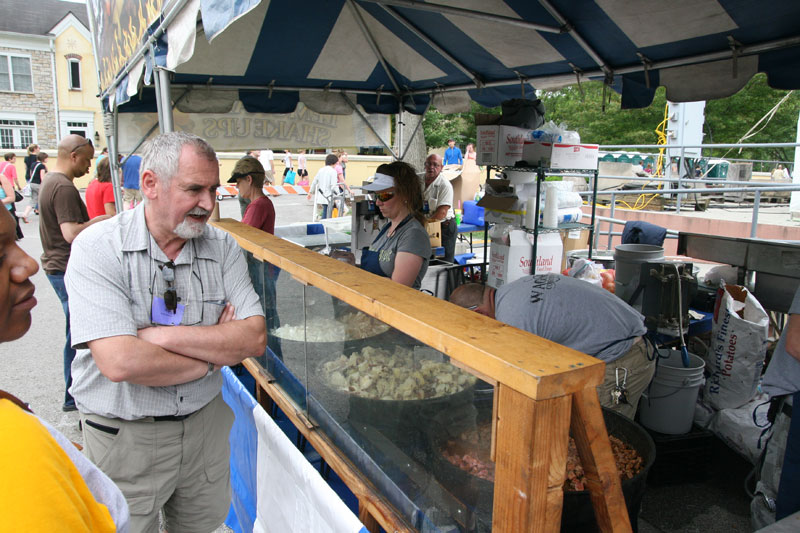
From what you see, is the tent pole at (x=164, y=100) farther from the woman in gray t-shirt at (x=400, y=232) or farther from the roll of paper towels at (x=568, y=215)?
the roll of paper towels at (x=568, y=215)

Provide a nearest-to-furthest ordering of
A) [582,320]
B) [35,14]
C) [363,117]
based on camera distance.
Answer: [582,320], [363,117], [35,14]

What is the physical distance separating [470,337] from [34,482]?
816 mm

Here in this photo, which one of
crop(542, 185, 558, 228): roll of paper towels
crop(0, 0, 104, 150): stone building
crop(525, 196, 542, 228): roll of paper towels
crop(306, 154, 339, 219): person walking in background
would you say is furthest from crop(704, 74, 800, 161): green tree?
crop(0, 0, 104, 150): stone building

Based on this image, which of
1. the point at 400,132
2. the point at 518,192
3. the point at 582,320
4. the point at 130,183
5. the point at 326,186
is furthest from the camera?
the point at 326,186

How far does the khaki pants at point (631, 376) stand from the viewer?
2570 millimetres

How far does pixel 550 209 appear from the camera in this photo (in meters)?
5.11

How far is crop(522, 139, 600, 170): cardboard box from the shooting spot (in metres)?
4.91

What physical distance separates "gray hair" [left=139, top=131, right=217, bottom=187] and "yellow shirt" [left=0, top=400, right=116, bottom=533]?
1188 millimetres

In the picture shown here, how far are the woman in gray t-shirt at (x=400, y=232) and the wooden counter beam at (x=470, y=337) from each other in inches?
47.6

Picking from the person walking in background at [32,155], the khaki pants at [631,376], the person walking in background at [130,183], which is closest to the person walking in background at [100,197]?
the person walking in background at [130,183]

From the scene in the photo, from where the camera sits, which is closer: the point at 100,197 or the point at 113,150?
the point at 100,197

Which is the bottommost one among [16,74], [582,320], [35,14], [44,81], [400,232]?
[582,320]

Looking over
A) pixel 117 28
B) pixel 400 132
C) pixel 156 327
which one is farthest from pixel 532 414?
pixel 400 132

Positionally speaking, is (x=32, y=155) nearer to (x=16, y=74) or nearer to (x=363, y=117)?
(x=363, y=117)
